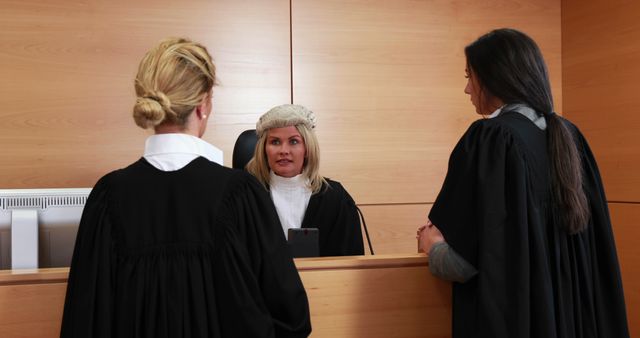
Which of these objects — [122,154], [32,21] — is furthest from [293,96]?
[32,21]

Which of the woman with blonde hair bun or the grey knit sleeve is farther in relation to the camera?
the grey knit sleeve

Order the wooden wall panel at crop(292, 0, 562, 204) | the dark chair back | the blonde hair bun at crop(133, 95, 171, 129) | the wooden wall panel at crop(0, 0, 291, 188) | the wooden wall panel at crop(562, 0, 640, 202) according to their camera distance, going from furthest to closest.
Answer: the wooden wall panel at crop(292, 0, 562, 204) < the wooden wall panel at crop(562, 0, 640, 202) < the wooden wall panel at crop(0, 0, 291, 188) < the dark chair back < the blonde hair bun at crop(133, 95, 171, 129)

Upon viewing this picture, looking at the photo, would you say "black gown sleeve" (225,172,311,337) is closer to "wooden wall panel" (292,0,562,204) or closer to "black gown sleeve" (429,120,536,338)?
"black gown sleeve" (429,120,536,338)

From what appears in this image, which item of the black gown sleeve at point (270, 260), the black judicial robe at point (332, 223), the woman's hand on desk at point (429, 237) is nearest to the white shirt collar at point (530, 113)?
the woman's hand on desk at point (429, 237)

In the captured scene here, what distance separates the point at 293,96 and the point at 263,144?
3.63 ft

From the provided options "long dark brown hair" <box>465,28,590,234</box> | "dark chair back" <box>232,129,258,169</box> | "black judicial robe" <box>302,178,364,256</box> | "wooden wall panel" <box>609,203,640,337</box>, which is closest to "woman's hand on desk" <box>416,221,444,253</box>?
"long dark brown hair" <box>465,28,590,234</box>

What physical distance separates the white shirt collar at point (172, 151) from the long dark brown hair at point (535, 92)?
0.84 metres

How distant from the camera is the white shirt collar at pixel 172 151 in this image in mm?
1374

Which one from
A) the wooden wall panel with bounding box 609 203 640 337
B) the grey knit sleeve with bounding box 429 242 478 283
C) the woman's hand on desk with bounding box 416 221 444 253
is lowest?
the wooden wall panel with bounding box 609 203 640 337

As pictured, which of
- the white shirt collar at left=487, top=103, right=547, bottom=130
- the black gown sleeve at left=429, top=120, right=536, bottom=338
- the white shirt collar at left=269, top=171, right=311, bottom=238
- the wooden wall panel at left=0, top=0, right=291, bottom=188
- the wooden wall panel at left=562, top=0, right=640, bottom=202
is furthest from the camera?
the wooden wall panel at left=562, top=0, right=640, bottom=202

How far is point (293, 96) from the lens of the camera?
396cm

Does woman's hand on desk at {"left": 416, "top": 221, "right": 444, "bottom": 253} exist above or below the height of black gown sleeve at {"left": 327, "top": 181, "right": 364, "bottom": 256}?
above

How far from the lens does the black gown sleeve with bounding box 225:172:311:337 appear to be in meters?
1.37

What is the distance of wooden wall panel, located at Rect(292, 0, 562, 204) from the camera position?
13.1 feet
